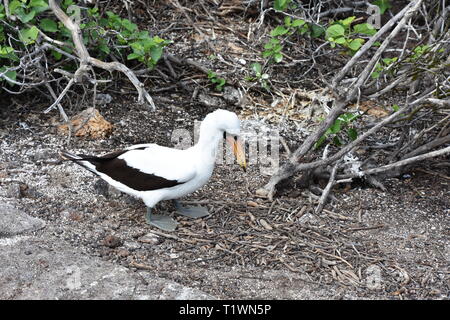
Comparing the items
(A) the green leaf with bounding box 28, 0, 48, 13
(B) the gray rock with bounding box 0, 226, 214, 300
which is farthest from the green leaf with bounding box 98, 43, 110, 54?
(B) the gray rock with bounding box 0, 226, 214, 300

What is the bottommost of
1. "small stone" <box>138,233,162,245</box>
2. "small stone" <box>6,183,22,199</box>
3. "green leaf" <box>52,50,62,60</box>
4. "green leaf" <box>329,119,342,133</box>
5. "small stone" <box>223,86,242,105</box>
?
"small stone" <box>138,233,162,245</box>

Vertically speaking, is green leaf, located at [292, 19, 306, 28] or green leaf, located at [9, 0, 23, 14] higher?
green leaf, located at [9, 0, 23, 14]

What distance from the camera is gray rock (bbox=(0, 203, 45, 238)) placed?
13.4 ft

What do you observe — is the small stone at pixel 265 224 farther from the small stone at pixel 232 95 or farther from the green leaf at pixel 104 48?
the green leaf at pixel 104 48

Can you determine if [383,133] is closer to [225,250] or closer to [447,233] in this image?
[447,233]

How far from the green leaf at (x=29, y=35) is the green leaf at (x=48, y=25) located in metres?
0.17

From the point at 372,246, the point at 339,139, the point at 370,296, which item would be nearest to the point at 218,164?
the point at 339,139

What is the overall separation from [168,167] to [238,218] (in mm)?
584

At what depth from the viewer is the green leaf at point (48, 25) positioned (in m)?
5.15

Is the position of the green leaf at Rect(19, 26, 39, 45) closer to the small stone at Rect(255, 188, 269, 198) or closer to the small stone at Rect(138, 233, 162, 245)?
the small stone at Rect(138, 233, 162, 245)

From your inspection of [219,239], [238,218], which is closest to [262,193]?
[238,218]

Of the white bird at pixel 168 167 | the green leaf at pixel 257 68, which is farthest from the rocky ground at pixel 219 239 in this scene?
the green leaf at pixel 257 68

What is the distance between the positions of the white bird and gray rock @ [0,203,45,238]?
0.51 metres

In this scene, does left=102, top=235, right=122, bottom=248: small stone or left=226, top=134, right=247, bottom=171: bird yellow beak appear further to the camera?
left=226, top=134, right=247, bottom=171: bird yellow beak
